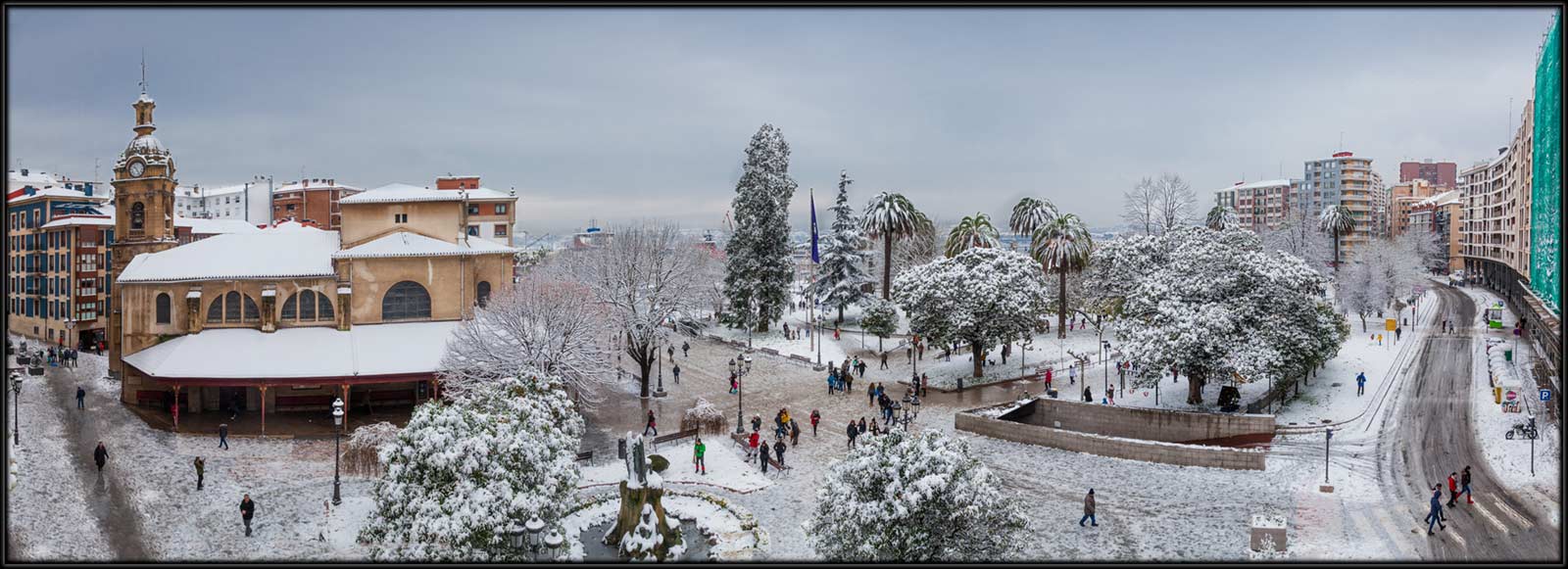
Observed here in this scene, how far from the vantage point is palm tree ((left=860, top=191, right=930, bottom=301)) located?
69000 mm

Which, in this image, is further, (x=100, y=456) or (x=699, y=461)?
(x=699, y=461)

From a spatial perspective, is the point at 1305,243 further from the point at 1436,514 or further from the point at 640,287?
the point at 1436,514

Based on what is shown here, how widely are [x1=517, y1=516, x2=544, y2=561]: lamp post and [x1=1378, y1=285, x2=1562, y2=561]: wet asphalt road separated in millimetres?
18907

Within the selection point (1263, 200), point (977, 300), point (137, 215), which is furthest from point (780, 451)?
point (1263, 200)

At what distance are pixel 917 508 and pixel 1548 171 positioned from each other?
52.5m

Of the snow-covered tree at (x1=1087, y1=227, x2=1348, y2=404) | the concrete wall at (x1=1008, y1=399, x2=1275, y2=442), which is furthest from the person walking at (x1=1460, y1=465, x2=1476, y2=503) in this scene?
the snow-covered tree at (x1=1087, y1=227, x2=1348, y2=404)

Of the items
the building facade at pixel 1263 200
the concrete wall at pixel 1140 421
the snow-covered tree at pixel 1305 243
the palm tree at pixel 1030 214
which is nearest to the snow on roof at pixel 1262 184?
the building facade at pixel 1263 200

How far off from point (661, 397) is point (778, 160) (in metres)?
24.6

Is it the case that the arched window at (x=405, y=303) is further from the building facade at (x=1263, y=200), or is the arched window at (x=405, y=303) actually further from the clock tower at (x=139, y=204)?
the building facade at (x=1263, y=200)

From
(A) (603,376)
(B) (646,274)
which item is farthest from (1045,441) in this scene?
(B) (646,274)

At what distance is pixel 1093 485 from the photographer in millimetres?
29406

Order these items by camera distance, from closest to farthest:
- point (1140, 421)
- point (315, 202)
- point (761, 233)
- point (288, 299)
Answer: point (1140, 421), point (288, 299), point (761, 233), point (315, 202)

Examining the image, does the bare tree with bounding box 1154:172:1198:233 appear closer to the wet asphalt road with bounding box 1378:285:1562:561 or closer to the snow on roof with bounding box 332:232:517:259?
the wet asphalt road with bounding box 1378:285:1562:561

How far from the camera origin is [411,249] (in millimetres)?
43656
